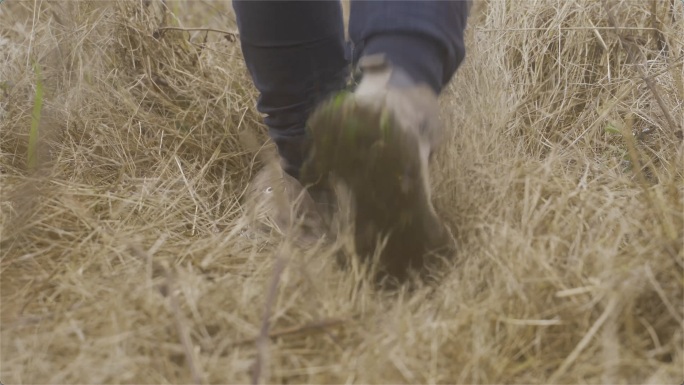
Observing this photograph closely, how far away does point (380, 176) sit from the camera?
2.65ft

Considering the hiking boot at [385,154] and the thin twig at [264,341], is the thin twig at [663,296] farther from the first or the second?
the thin twig at [264,341]

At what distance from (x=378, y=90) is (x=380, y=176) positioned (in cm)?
12

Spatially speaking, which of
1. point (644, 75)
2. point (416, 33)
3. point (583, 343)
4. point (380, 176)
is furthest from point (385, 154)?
point (644, 75)

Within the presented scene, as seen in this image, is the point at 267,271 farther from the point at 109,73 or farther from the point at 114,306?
the point at 109,73

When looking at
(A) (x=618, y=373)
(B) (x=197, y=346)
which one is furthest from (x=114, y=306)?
(A) (x=618, y=373)

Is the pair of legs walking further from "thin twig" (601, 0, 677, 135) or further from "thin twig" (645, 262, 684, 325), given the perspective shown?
"thin twig" (601, 0, 677, 135)

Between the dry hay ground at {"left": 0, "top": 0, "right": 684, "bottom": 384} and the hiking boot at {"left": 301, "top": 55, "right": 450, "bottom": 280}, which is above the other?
the hiking boot at {"left": 301, "top": 55, "right": 450, "bottom": 280}

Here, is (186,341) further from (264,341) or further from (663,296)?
(663,296)

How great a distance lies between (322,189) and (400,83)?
41cm

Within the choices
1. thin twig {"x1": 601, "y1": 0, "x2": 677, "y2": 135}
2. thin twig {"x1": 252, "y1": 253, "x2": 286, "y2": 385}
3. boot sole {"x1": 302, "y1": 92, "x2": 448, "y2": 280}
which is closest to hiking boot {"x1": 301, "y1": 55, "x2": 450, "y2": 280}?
boot sole {"x1": 302, "y1": 92, "x2": 448, "y2": 280}

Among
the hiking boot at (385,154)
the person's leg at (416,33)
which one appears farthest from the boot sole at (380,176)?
the person's leg at (416,33)

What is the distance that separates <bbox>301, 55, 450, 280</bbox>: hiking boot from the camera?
767 mm

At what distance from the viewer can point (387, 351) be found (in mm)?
725

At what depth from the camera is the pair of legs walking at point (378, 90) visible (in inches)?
30.7
